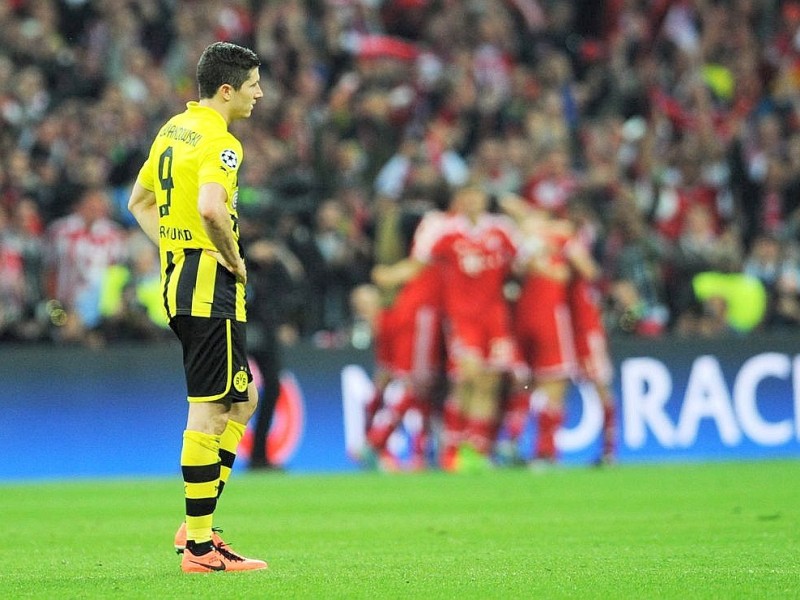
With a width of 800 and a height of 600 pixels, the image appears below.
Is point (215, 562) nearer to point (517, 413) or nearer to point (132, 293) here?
point (132, 293)

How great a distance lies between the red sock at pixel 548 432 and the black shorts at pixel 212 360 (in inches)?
382

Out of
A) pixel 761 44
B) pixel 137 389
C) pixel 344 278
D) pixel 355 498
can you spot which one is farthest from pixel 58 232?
pixel 761 44

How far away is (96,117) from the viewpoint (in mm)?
18156

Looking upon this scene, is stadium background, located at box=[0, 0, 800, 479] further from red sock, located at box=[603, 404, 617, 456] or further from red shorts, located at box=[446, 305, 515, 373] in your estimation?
red shorts, located at box=[446, 305, 515, 373]

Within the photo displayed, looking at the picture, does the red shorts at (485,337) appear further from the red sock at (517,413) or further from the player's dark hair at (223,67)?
the player's dark hair at (223,67)

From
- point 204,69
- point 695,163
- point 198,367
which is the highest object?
point 695,163

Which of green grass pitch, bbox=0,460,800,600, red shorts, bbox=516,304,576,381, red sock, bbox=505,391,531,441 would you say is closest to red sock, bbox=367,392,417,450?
red sock, bbox=505,391,531,441

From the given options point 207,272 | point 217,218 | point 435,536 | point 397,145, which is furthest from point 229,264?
point 397,145

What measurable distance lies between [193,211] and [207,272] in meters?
0.29

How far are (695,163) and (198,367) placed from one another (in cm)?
1421

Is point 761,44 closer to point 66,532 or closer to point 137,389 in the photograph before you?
point 137,389

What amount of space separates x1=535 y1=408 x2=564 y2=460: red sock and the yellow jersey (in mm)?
9605

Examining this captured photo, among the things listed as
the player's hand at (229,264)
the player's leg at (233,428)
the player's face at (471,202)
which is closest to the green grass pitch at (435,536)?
the player's leg at (233,428)

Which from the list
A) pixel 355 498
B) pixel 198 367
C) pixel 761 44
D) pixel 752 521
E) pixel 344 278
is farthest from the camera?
pixel 761 44
